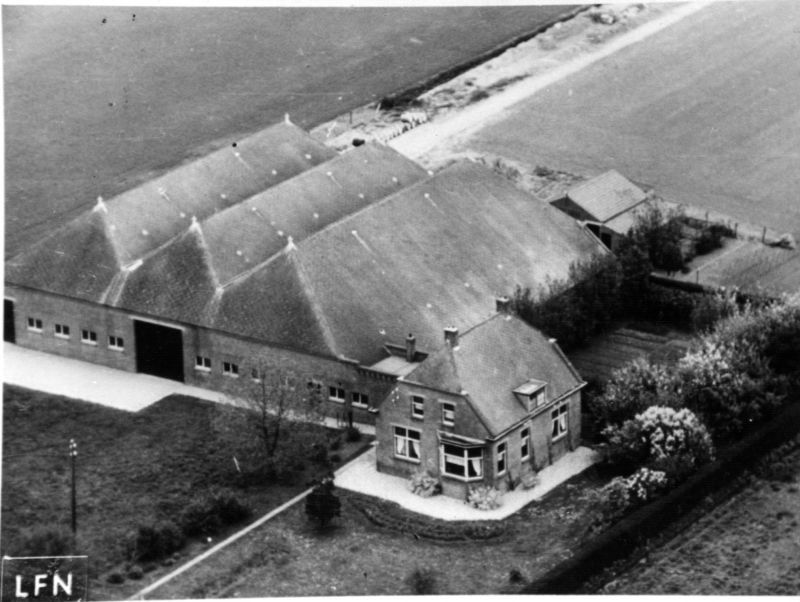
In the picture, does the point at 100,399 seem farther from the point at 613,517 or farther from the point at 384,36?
the point at 384,36

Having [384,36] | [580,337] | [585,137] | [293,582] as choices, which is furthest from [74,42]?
[293,582]

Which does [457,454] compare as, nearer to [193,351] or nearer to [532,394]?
[532,394]

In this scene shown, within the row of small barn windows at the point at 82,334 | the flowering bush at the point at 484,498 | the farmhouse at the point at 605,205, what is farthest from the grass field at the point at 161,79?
the flowering bush at the point at 484,498

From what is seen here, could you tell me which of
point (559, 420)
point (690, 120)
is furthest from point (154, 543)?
point (690, 120)

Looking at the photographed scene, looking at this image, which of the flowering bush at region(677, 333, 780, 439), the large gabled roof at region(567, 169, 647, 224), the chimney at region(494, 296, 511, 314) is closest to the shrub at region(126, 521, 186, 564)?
the chimney at region(494, 296, 511, 314)

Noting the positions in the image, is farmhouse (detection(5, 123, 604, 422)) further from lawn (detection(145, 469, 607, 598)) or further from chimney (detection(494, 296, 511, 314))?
lawn (detection(145, 469, 607, 598))
